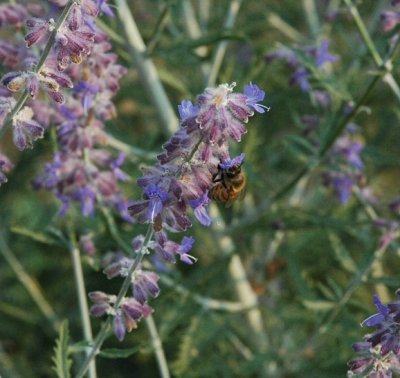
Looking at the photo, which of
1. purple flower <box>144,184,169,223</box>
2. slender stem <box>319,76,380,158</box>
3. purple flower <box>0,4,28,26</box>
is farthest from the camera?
slender stem <box>319,76,380,158</box>

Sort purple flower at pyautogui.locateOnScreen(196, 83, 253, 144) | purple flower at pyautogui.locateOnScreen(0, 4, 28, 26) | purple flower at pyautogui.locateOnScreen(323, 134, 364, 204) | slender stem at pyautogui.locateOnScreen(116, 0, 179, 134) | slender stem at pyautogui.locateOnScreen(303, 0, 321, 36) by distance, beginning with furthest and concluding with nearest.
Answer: slender stem at pyautogui.locateOnScreen(303, 0, 321, 36) < slender stem at pyautogui.locateOnScreen(116, 0, 179, 134) < purple flower at pyautogui.locateOnScreen(323, 134, 364, 204) < purple flower at pyautogui.locateOnScreen(0, 4, 28, 26) < purple flower at pyautogui.locateOnScreen(196, 83, 253, 144)

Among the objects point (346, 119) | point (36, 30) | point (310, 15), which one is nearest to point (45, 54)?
point (36, 30)

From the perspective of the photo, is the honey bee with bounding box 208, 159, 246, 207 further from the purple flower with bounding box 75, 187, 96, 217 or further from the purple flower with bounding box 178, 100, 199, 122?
the purple flower with bounding box 75, 187, 96, 217

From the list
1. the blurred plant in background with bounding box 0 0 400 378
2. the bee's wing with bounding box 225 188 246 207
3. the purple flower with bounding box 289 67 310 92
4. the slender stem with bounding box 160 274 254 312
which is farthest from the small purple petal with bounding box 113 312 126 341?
the purple flower with bounding box 289 67 310 92

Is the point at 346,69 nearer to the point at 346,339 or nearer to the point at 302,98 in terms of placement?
the point at 302,98

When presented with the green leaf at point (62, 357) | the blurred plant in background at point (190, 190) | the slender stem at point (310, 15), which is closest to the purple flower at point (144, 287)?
the blurred plant in background at point (190, 190)

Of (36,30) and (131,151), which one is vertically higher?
(131,151)

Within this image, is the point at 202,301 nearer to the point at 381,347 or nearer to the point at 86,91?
the point at 86,91
